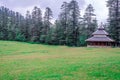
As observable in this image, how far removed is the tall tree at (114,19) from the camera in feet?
236

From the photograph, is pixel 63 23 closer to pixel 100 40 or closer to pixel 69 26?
pixel 69 26

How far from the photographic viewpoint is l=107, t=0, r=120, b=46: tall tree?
72019 millimetres

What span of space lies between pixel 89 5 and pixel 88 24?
20.7ft

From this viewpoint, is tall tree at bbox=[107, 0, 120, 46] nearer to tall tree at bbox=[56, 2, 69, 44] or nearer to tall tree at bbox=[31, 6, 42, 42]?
tall tree at bbox=[56, 2, 69, 44]

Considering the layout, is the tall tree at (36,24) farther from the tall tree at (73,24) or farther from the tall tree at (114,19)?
the tall tree at (114,19)

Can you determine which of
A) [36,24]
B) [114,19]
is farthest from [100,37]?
[36,24]

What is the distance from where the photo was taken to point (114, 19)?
240ft

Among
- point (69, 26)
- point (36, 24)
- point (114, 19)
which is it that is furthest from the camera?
point (36, 24)

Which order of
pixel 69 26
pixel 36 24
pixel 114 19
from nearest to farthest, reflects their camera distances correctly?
pixel 114 19 → pixel 69 26 → pixel 36 24

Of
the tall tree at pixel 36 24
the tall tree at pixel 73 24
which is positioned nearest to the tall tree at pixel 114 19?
the tall tree at pixel 73 24

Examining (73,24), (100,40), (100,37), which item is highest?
(73,24)

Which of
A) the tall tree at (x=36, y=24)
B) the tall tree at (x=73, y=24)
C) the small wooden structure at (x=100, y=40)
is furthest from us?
the tall tree at (x=36, y=24)

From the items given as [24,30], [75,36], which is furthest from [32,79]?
[24,30]

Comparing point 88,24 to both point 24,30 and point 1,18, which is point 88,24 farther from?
point 1,18
